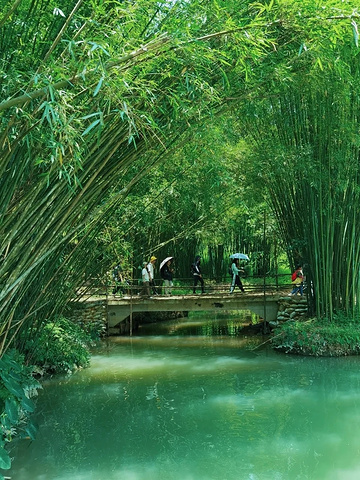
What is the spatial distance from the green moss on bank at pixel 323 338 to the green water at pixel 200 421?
0.25m

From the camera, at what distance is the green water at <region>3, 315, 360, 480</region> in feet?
12.4

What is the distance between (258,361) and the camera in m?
7.41

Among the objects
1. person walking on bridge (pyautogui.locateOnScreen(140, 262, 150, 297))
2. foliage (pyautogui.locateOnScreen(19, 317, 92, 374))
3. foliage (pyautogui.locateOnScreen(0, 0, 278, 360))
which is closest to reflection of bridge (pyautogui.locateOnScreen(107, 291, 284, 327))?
person walking on bridge (pyautogui.locateOnScreen(140, 262, 150, 297))

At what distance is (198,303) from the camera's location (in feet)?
32.5

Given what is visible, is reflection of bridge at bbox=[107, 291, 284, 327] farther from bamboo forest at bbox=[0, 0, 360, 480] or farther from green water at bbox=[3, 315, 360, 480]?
green water at bbox=[3, 315, 360, 480]

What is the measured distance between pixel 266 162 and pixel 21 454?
493 centimetres

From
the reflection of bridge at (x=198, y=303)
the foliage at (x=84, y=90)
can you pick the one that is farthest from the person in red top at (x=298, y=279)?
the foliage at (x=84, y=90)

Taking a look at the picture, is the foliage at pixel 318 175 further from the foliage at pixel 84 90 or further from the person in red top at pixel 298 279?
the foliage at pixel 84 90

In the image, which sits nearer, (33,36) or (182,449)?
(33,36)

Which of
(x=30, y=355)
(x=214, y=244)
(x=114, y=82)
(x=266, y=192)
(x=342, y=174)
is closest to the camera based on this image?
(x=114, y=82)

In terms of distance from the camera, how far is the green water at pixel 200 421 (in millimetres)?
3766

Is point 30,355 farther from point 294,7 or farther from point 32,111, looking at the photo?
point 294,7

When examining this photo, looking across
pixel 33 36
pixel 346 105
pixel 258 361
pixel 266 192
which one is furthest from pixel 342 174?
pixel 33 36

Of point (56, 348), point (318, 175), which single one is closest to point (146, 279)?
point (56, 348)
